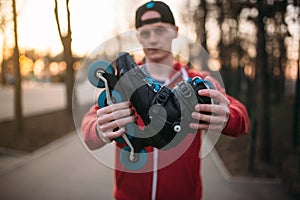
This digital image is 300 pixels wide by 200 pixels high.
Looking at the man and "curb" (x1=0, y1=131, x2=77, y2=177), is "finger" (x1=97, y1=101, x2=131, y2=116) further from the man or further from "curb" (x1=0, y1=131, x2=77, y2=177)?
"curb" (x1=0, y1=131, x2=77, y2=177)

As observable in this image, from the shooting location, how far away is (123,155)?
93 centimetres

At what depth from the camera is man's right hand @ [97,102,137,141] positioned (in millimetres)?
850

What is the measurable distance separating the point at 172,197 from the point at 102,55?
34.9 inches

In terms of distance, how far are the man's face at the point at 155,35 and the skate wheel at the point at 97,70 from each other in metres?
0.39

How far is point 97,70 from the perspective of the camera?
35.0 inches

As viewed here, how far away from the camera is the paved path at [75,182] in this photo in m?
4.05

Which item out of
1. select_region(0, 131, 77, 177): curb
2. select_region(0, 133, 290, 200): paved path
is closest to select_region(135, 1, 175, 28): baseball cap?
select_region(0, 133, 290, 200): paved path

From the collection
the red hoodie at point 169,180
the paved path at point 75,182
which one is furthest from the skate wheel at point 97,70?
the paved path at point 75,182

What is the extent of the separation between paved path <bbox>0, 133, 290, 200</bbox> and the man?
2.73m

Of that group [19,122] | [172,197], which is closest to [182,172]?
[172,197]

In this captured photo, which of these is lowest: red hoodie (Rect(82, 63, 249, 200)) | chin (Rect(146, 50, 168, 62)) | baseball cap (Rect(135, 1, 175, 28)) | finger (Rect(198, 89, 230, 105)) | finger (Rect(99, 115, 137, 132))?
red hoodie (Rect(82, 63, 249, 200))

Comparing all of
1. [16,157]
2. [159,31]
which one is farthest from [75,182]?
[159,31]

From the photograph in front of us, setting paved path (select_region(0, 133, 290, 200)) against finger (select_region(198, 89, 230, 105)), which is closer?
finger (select_region(198, 89, 230, 105))

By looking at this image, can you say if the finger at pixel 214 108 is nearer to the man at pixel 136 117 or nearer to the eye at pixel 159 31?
the man at pixel 136 117
